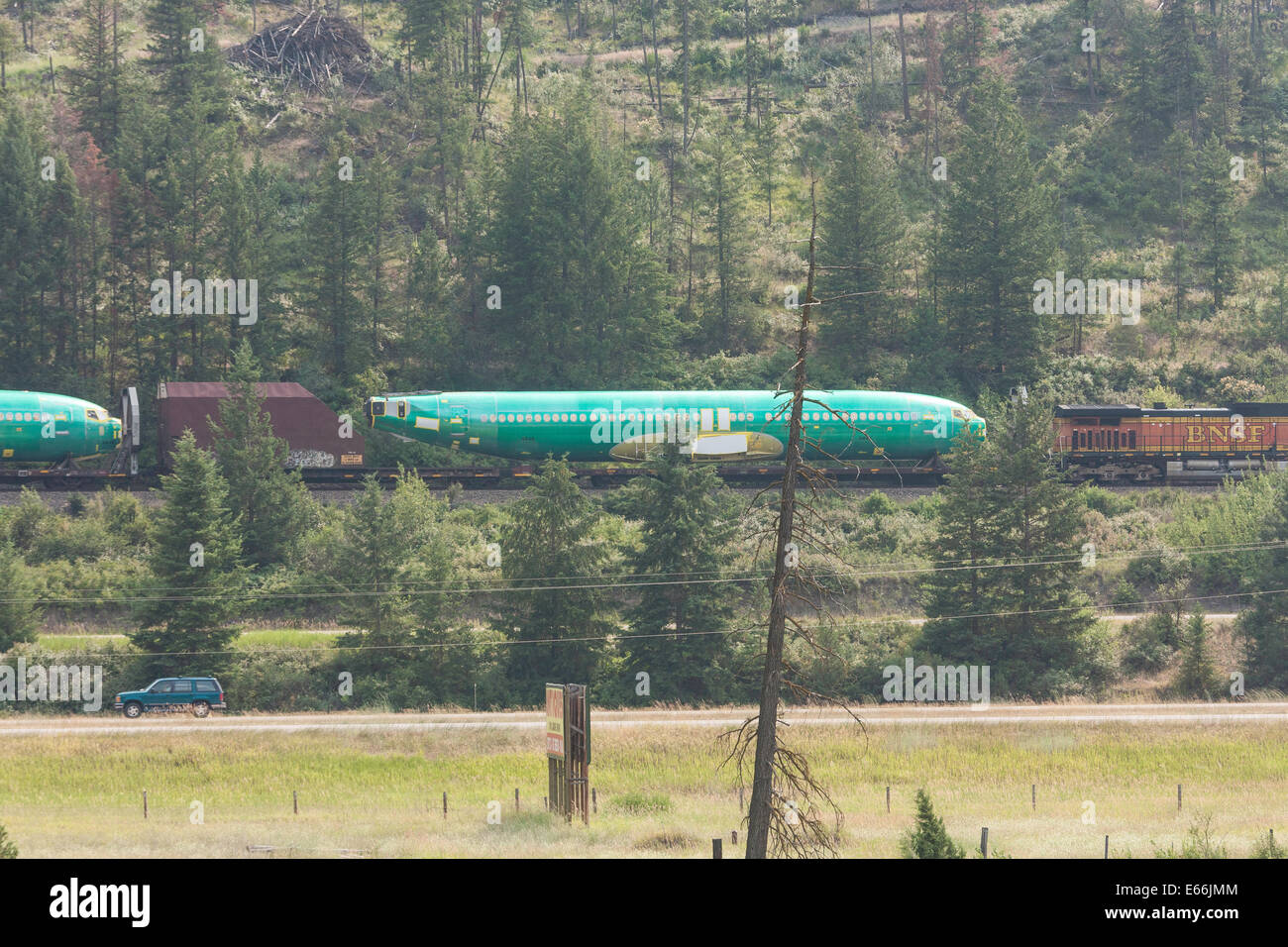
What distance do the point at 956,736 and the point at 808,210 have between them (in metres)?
60.7

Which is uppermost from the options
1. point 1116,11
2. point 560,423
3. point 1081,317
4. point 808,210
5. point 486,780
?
point 1116,11

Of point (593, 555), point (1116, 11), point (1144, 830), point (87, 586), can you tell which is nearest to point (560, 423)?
point (593, 555)

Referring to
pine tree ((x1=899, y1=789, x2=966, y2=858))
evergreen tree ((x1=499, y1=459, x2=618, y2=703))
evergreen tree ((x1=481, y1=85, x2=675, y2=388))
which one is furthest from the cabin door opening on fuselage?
pine tree ((x1=899, y1=789, x2=966, y2=858))

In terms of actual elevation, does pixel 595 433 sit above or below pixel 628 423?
below

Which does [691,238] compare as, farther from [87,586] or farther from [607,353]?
[87,586]

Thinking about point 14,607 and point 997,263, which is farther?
point 997,263

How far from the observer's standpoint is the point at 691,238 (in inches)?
3625

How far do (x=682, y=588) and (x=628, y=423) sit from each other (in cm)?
1102

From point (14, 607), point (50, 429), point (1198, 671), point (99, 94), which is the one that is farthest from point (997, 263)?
point (99, 94)

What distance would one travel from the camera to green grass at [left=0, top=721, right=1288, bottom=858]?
3194 cm

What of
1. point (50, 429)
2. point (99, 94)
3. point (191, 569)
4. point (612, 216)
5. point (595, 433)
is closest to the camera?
point (191, 569)

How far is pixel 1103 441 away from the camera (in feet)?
231

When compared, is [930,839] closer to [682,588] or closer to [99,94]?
[682,588]

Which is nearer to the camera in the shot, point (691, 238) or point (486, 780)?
point (486, 780)
